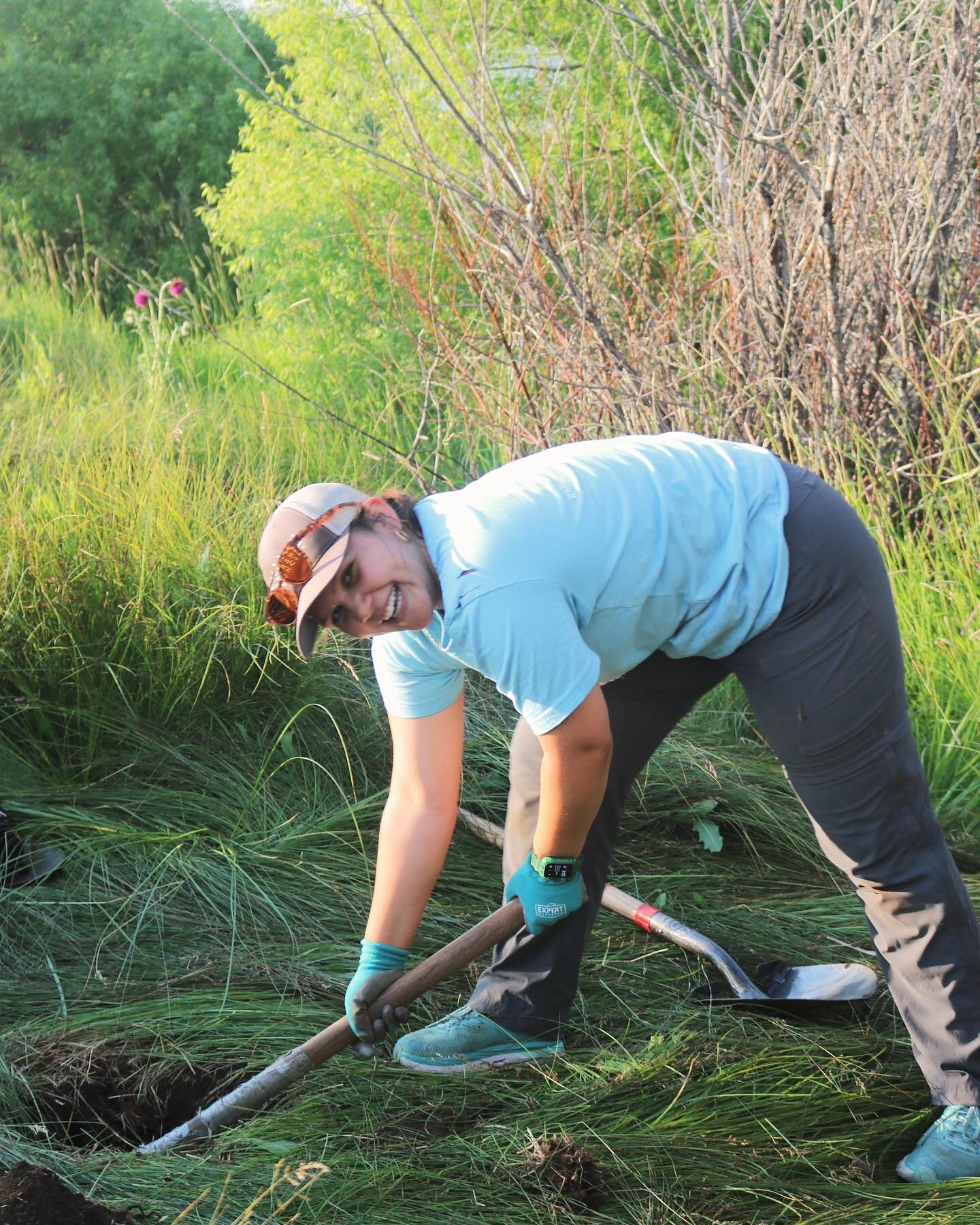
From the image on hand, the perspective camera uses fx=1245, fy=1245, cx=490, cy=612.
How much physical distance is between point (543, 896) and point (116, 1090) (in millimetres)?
1013

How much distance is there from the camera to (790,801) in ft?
12.4

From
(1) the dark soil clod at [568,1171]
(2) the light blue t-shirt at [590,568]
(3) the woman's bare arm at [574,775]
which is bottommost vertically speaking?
(1) the dark soil clod at [568,1171]

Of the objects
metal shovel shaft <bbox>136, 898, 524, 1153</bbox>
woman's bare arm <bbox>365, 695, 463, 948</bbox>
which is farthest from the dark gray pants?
metal shovel shaft <bbox>136, 898, 524, 1153</bbox>

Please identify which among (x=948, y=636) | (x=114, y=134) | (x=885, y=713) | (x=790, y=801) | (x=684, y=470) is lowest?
(x=790, y=801)

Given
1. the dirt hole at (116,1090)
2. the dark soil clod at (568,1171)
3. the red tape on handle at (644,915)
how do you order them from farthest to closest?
1. the red tape on handle at (644,915)
2. the dirt hole at (116,1090)
3. the dark soil clod at (568,1171)

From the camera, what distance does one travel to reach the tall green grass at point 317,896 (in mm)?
2227

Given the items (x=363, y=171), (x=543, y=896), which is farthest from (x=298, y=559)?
(x=363, y=171)

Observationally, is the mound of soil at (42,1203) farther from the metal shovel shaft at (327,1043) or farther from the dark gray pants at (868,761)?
the dark gray pants at (868,761)

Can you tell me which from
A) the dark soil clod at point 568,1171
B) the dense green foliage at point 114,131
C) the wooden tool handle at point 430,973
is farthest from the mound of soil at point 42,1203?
the dense green foliage at point 114,131

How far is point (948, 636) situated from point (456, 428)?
321 cm

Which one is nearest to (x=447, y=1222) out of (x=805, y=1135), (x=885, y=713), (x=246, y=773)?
(x=805, y=1135)

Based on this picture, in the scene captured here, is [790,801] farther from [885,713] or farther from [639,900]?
[885,713]

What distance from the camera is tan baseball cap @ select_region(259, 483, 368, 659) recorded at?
1.92m

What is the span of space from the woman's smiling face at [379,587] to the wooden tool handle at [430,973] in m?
0.71
